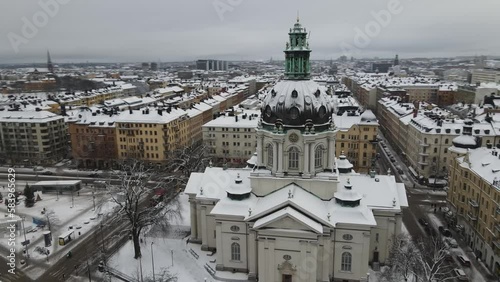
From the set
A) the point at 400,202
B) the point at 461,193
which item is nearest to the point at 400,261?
the point at 400,202

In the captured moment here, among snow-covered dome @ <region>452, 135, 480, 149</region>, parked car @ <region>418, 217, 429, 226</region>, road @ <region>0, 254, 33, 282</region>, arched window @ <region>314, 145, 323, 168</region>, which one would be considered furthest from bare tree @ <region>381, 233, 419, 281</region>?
road @ <region>0, 254, 33, 282</region>

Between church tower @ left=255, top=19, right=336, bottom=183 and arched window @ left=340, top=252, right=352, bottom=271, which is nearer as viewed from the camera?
arched window @ left=340, top=252, right=352, bottom=271

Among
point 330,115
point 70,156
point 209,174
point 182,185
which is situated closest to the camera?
point 330,115

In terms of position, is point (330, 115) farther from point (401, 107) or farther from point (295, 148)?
point (401, 107)

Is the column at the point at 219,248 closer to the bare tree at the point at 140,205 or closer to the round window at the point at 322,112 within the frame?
the bare tree at the point at 140,205

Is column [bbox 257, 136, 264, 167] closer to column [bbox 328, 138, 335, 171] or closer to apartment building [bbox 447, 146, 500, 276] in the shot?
column [bbox 328, 138, 335, 171]
